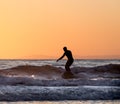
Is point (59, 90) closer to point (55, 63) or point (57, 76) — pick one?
point (57, 76)

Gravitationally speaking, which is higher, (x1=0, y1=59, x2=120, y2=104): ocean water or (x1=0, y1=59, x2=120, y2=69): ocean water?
(x1=0, y1=59, x2=120, y2=69): ocean water

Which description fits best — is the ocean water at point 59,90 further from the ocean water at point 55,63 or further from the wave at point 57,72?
the ocean water at point 55,63

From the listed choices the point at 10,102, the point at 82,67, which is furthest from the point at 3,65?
the point at 82,67

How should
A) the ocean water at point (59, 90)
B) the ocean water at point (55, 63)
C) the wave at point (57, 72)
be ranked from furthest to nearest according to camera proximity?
the ocean water at point (55, 63)
the wave at point (57, 72)
the ocean water at point (59, 90)

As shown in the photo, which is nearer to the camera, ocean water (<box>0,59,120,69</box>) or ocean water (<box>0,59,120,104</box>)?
ocean water (<box>0,59,120,104</box>)

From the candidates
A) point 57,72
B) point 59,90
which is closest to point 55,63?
point 57,72

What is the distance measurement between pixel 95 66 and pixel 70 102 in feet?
1.66

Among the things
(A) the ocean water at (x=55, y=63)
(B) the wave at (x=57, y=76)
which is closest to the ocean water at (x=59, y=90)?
(B) the wave at (x=57, y=76)

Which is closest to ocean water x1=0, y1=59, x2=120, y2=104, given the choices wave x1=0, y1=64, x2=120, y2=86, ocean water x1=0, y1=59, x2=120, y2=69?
wave x1=0, y1=64, x2=120, y2=86

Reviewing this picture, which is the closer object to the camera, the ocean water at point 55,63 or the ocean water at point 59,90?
the ocean water at point 59,90

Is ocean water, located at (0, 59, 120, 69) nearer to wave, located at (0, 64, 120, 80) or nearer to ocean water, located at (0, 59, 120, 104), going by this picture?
wave, located at (0, 64, 120, 80)

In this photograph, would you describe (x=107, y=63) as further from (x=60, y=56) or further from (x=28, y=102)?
(x=28, y=102)

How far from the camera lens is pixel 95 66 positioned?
2.54 meters

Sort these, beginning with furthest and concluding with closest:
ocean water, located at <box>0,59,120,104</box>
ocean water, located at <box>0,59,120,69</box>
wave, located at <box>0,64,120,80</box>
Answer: ocean water, located at <box>0,59,120,69</box>, wave, located at <box>0,64,120,80</box>, ocean water, located at <box>0,59,120,104</box>
